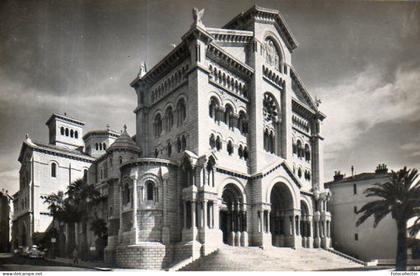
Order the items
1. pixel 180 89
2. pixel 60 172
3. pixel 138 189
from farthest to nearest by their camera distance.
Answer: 1. pixel 60 172
2. pixel 180 89
3. pixel 138 189

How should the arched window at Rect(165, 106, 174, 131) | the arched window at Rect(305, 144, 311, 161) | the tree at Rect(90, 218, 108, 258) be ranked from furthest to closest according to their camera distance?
the arched window at Rect(305, 144, 311, 161)
the tree at Rect(90, 218, 108, 258)
the arched window at Rect(165, 106, 174, 131)

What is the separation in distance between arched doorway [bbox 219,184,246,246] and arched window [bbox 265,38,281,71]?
11.1 metres

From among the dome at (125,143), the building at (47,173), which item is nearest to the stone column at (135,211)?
the building at (47,173)

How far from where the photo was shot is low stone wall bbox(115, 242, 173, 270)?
81.3 feet

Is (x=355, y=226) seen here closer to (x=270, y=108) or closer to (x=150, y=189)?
(x=270, y=108)

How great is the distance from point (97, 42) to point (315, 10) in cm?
1123

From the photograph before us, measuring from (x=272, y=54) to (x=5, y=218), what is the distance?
24.0 metres

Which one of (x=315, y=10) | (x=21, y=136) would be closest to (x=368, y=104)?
(x=315, y=10)

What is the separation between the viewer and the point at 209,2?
896 inches

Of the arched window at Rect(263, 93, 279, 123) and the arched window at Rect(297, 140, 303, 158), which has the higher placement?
the arched window at Rect(263, 93, 279, 123)

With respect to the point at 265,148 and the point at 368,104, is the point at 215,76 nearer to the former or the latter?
the point at 265,148

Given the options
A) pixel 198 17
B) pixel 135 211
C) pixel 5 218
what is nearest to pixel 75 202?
pixel 5 218

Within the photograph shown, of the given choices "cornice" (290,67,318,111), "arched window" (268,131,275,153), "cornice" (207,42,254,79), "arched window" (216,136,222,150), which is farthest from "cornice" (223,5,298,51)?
"arched window" (216,136,222,150)

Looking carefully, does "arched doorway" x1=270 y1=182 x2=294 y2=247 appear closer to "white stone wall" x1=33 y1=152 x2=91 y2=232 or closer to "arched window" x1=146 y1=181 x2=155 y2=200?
"arched window" x1=146 y1=181 x2=155 y2=200
